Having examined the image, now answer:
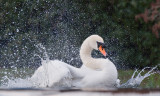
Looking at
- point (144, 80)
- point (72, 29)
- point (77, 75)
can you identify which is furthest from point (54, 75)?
point (72, 29)

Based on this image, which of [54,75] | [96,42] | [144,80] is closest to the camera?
[54,75]

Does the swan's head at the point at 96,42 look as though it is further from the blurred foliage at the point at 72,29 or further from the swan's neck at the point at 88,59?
the blurred foliage at the point at 72,29

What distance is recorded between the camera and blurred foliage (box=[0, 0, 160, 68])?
8.73 metres

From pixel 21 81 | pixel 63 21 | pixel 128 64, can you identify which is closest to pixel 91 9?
pixel 63 21

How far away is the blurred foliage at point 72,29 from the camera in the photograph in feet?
28.6

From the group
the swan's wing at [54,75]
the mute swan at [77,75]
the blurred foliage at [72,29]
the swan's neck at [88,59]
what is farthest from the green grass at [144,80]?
the blurred foliage at [72,29]

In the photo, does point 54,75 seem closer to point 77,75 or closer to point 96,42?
point 77,75

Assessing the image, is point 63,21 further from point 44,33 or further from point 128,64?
point 128,64

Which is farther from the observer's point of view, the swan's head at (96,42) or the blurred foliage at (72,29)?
the blurred foliage at (72,29)

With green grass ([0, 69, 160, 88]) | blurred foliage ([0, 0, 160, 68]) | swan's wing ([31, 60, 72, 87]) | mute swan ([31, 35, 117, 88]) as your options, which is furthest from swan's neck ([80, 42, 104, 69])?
blurred foliage ([0, 0, 160, 68])

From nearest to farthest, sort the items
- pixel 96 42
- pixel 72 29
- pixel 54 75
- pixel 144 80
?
pixel 54 75, pixel 96 42, pixel 144 80, pixel 72 29

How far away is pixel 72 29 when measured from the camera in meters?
9.61

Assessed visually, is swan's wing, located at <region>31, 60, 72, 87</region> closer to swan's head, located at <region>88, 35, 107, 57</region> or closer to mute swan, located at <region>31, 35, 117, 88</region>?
mute swan, located at <region>31, 35, 117, 88</region>

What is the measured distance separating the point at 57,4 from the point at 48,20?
1.43ft
